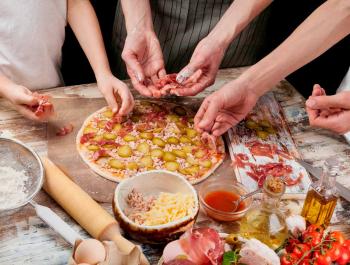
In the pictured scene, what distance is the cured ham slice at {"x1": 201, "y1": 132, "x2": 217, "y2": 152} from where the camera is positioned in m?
1.98

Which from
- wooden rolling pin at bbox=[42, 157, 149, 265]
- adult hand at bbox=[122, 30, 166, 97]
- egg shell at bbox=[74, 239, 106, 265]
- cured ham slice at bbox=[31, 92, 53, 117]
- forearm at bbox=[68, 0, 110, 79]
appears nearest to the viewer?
egg shell at bbox=[74, 239, 106, 265]

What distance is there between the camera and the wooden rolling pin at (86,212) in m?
1.41

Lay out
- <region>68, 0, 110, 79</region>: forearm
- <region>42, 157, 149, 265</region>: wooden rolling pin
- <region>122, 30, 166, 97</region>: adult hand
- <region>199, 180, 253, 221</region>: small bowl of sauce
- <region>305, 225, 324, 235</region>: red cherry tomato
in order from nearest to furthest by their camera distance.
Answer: <region>42, 157, 149, 265</region>: wooden rolling pin < <region>305, 225, 324, 235</region>: red cherry tomato < <region>199, 180, 253, 221</region>: small bowl of sauce < <region>122, 30, 166, 97</region>: adult hand < <region>68, 0, 110, 79</region>: forearm

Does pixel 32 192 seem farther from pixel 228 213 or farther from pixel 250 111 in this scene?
pixel 250 111

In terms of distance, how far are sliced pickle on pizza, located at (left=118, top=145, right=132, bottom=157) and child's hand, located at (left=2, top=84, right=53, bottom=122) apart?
30cm

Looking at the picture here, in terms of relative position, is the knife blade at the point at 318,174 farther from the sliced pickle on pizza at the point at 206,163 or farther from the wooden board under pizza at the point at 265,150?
the sliced pickle on pizza at the point at 206,163

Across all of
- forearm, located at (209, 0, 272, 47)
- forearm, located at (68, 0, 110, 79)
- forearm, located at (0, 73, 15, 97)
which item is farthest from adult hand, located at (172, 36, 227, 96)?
forearm, located at (0, 73, 15, 97)

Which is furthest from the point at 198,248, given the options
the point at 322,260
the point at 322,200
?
the point at 322,200

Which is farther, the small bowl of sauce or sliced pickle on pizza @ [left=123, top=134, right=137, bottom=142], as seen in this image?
sliced pickle on pizza @ [left=123, top=134, right=137, bottom=142]

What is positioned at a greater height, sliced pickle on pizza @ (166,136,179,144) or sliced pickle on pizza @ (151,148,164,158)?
sliced pickle on pizza @ (166,136,179,144)

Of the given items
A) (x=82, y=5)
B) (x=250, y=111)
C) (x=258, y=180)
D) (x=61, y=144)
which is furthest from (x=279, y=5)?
(x=61, y=144)

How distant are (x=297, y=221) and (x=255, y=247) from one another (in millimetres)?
266

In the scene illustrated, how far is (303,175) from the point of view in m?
1.88

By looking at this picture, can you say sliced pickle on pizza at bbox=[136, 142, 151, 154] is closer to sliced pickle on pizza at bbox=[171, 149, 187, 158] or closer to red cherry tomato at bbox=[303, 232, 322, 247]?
sliced pickle on pizza at bbox=[171, 149, 187, 158]
